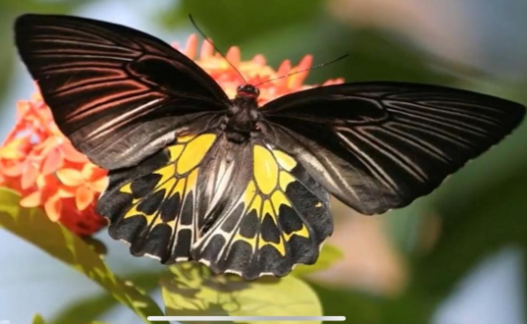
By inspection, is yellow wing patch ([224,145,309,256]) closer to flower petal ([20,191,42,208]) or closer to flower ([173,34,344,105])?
flower ([173,34,344,105])

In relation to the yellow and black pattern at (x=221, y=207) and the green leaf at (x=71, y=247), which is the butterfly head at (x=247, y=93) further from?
the green leaf at (x=71, y=247)

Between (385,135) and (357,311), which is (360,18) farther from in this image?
(385,135)

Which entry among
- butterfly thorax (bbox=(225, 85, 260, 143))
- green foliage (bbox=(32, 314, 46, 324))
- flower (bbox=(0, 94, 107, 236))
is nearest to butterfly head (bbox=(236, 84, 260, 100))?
butterfly thorax (bbox=(225, 85, 260, 143))

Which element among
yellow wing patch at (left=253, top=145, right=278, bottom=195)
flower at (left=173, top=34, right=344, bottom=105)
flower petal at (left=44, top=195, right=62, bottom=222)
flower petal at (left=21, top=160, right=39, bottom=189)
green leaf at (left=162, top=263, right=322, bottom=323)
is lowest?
green leaf at (left=162, top=263, right=322, bottom=323)

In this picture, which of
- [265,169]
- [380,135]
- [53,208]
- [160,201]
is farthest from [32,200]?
[380,135]

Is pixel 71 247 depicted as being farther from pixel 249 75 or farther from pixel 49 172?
pixel 249 75

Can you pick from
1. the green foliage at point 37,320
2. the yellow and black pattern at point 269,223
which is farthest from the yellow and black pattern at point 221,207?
the green foliage at point 37,320
